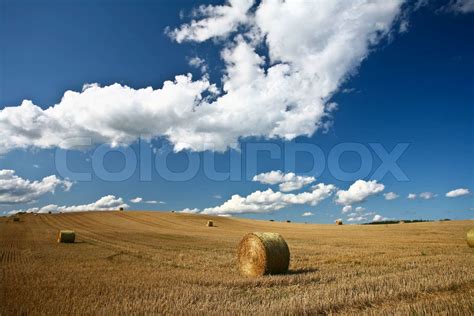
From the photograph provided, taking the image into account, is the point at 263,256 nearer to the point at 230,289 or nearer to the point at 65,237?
the point at 230,289

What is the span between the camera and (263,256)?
12.3 meters

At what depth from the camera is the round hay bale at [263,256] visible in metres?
12.2

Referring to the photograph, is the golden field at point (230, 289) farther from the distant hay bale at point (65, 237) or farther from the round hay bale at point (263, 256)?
the distant hay bale at point (65, 237)

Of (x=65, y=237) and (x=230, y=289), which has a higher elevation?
(x=65, y=237)

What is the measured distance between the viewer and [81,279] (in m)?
10.2

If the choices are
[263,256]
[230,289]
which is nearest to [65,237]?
[263,256]

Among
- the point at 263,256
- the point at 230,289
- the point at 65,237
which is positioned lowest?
the point at 230,289

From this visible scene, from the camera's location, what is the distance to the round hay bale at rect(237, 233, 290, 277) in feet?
40.1

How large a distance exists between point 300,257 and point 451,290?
7.79 m

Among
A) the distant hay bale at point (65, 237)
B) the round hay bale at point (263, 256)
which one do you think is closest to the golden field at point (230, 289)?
the round hay bale at point (263, 256)

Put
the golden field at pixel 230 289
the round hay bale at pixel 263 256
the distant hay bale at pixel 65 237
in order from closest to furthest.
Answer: the golden field at pixel 230 289, the round hay bale at pixel 263 256, the distant hay bale at pixel 65 237

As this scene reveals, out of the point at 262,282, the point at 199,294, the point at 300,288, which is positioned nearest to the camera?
the point at 199,294

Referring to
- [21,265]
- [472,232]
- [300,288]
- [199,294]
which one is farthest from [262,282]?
[472,232]

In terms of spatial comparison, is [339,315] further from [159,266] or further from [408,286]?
[159,266]
